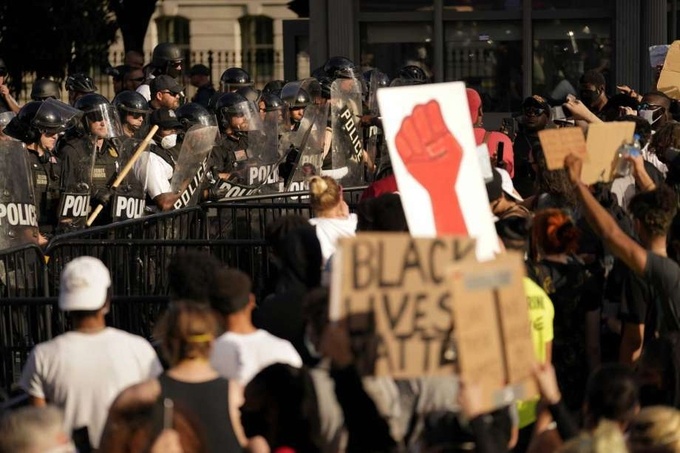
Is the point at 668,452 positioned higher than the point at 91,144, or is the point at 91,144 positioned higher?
the point at 91,144

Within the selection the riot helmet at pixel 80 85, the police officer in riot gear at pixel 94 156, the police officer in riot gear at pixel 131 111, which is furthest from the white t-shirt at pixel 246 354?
the riot helmet at pixel 80 85

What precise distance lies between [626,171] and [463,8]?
15.7 meters

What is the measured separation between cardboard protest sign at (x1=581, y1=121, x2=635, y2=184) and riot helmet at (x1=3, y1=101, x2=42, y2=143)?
5366 millimetres

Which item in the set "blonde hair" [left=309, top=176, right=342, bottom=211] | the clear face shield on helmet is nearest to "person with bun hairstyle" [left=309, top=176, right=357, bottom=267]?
"blonde hair" [left=309, top=176, right=342, bottom=211]

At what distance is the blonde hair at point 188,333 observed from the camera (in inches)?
227

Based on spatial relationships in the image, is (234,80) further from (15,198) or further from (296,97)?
(15,198)

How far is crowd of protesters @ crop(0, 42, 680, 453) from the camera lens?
5500 mm

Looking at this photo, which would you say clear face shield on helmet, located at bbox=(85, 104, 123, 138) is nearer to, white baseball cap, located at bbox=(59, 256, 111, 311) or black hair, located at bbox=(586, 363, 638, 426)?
white baseball cap, located at bbox=(59, 256, 111, 311)

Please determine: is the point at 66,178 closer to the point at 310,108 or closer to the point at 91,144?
the point at 91,144

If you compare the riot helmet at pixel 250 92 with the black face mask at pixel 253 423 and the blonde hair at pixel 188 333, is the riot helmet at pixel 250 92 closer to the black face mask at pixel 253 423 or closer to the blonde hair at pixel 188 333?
the blonde hair at pixel 188 333

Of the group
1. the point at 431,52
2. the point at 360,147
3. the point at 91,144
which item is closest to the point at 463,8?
the point at 431,52

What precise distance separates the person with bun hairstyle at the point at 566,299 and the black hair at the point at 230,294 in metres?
1.58

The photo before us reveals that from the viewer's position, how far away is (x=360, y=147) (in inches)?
599

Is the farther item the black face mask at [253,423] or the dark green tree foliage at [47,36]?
the dark green tree foliage at [47,36]
